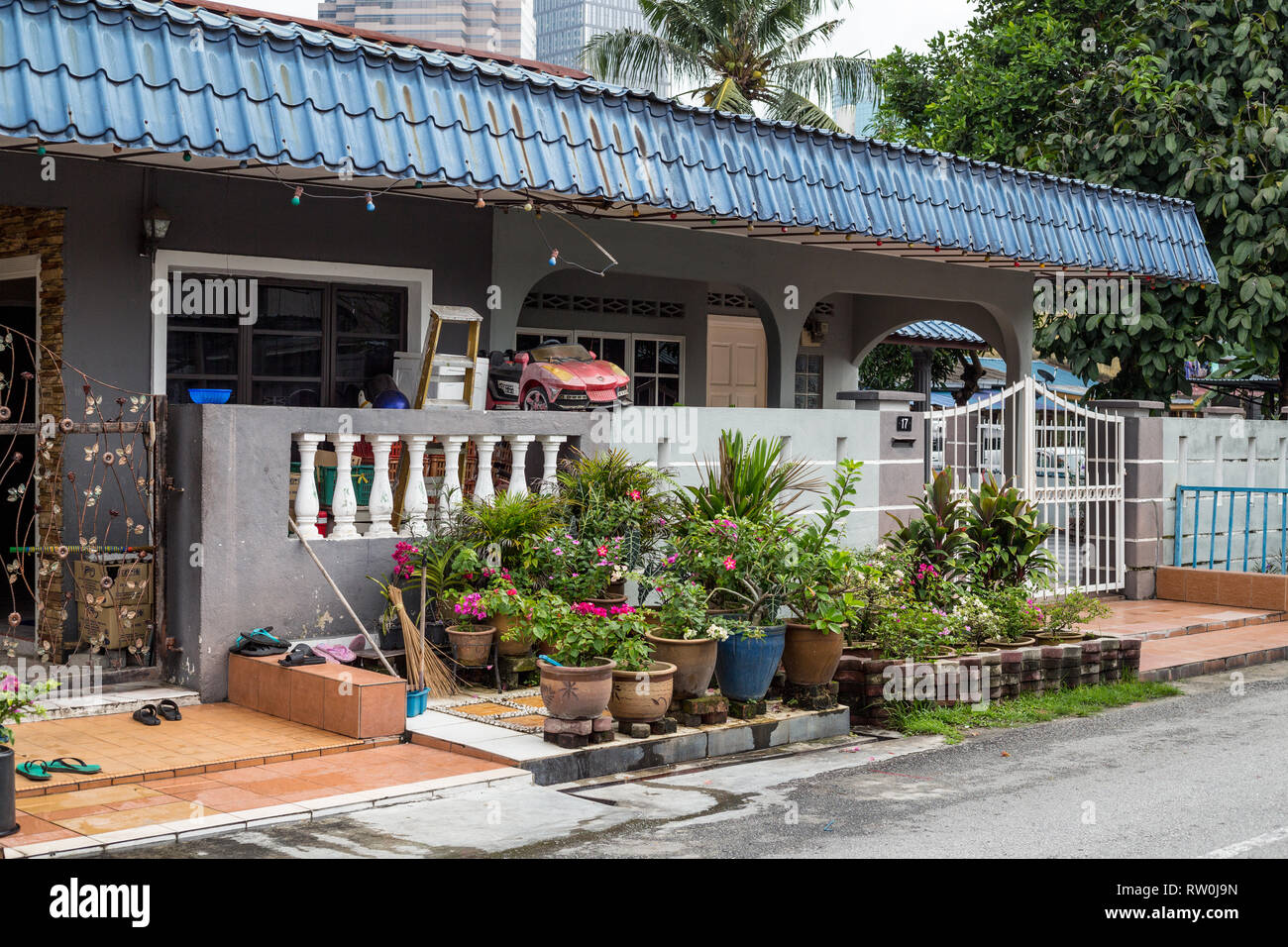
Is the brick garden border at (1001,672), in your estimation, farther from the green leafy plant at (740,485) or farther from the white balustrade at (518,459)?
the white balustrade at (518,459)

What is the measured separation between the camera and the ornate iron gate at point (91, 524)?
841 centimetres

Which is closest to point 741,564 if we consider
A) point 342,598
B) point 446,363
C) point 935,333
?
point 342,598

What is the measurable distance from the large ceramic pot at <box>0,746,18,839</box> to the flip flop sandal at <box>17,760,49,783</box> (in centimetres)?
76

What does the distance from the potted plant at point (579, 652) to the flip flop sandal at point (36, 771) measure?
2470 mm

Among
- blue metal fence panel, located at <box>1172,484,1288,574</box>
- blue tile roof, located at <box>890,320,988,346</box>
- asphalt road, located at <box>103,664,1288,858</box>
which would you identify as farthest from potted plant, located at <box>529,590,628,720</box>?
blue tile roof, located at <box>890,320,988,346</box>

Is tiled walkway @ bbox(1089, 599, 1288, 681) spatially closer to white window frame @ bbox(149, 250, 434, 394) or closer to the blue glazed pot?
the blue glazed pot

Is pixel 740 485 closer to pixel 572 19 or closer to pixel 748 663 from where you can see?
pixel 748 663

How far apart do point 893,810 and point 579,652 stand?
1927 millimetres

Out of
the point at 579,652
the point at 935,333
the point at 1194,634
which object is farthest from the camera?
the point at 935,333

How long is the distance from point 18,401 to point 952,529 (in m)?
7.12

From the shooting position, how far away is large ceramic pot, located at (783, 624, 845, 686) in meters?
8.85

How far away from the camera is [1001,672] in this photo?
9.79 metres

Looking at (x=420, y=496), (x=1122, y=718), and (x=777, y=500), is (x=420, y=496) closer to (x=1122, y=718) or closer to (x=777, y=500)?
(x=777, y=500)
